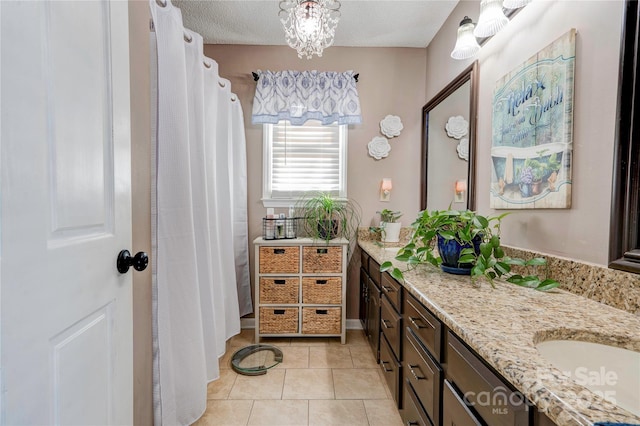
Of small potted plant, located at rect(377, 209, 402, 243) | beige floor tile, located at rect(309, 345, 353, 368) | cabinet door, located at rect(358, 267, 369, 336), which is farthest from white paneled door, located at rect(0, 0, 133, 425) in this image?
small potted plant, located at rect(377, 209, 402, 243)

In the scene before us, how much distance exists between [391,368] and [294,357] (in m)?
0.84

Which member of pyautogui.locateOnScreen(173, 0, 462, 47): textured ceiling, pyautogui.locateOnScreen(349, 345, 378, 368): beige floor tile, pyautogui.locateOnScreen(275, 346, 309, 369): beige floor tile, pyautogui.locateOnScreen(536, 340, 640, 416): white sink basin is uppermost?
pyautogui.locateOnScreen(173, 0, 462, 47): textured ceiling

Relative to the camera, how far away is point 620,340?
2.35 ft

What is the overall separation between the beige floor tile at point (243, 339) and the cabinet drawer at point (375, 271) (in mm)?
1213

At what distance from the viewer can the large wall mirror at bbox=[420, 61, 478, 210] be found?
6.00 ft

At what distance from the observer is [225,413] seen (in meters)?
1.62

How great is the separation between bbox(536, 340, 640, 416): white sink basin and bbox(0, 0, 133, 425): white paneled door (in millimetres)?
1141

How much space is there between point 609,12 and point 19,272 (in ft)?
5.91

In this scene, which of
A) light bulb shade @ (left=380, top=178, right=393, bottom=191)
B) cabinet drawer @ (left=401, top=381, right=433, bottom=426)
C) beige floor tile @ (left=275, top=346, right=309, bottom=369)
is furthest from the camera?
light bulb shade @ (left=380, top=178, right=393, bottom=191)

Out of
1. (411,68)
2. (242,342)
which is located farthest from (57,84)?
(411,68)

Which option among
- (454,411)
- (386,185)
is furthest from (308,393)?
(386,185)

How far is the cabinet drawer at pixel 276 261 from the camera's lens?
2.35m

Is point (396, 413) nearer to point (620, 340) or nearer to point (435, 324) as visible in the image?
point (435, 324)

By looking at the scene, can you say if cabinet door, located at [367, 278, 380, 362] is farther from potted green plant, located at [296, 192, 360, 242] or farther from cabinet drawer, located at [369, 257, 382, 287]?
potted green plant, located at [296, 192, 360, 242]
